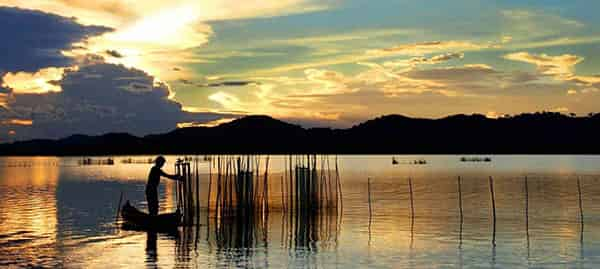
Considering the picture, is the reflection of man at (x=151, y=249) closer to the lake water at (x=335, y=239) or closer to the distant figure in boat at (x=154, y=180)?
the lake water at (x=335, y=239)

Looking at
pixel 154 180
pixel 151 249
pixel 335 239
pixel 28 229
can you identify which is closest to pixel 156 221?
pixel 154 180

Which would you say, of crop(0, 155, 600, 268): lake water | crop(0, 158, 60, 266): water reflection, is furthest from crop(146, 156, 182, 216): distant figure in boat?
crop(0, 158, 60, 266): water reflection

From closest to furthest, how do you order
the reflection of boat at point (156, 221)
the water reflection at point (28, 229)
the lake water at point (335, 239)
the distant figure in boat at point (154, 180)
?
the lake water at point (335, 239), the water reflection at point (28, 229), the distant figure in boat at point (154, 180), the reflection of boat at point (156, 221)

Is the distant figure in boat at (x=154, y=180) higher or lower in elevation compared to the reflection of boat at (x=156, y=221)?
higher

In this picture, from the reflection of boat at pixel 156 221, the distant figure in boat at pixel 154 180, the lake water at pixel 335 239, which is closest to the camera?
the lake water at pixel 335 239

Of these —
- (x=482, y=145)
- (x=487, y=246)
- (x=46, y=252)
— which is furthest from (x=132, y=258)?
(x=482, y=145)

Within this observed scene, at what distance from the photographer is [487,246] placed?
772 inches

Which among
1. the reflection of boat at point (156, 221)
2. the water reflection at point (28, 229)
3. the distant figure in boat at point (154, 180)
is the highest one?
the distant figure in boat at point (154, 180)

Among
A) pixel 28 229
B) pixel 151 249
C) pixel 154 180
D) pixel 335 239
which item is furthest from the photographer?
pixel 28 229

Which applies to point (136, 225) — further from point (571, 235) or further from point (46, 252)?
point (571, 235)

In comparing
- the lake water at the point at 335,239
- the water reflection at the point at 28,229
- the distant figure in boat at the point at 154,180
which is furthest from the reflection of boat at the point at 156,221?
the water reflection at the point at 28,229

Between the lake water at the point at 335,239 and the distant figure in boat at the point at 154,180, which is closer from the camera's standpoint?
the lake water at the point at 335,239

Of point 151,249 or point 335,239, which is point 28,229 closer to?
point 151,249

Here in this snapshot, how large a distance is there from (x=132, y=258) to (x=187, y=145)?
17478 centimetres
